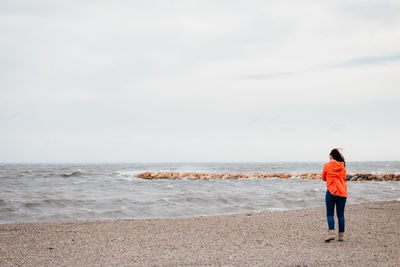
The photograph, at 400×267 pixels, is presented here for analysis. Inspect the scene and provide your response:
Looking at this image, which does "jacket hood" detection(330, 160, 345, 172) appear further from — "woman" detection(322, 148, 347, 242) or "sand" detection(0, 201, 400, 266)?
"sand" detection(0, 201, 400, 266)

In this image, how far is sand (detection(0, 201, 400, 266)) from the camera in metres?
6.45

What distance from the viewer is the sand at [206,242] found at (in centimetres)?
645

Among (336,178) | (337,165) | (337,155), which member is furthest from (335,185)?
(337,155)

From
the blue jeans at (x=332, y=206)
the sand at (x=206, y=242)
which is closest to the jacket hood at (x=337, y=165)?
the blue jeans at (x=332, y=206)

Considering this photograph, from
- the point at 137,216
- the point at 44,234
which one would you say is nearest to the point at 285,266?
the point at 44,234

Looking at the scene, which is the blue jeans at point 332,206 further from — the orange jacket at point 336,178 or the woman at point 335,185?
the orange jacket at point 336,178

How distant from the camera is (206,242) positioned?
317 inches

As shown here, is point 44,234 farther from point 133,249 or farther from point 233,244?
point 233,244

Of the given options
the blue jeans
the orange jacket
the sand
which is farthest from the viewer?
the blue jeans

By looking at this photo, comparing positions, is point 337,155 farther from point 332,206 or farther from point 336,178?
point 332,206

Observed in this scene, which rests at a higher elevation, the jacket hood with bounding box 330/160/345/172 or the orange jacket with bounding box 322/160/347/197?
the jacket hood with bounding box 330/160/345/172

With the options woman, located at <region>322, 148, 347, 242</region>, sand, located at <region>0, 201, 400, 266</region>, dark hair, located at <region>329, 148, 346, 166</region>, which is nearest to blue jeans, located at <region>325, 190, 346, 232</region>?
woman, located at <region>322, 148, 347, 242</region>

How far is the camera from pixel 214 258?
6555mm

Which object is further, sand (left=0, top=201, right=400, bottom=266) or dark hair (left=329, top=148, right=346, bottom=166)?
dark hair (left=329, top=148, right=346, bottom=166)
